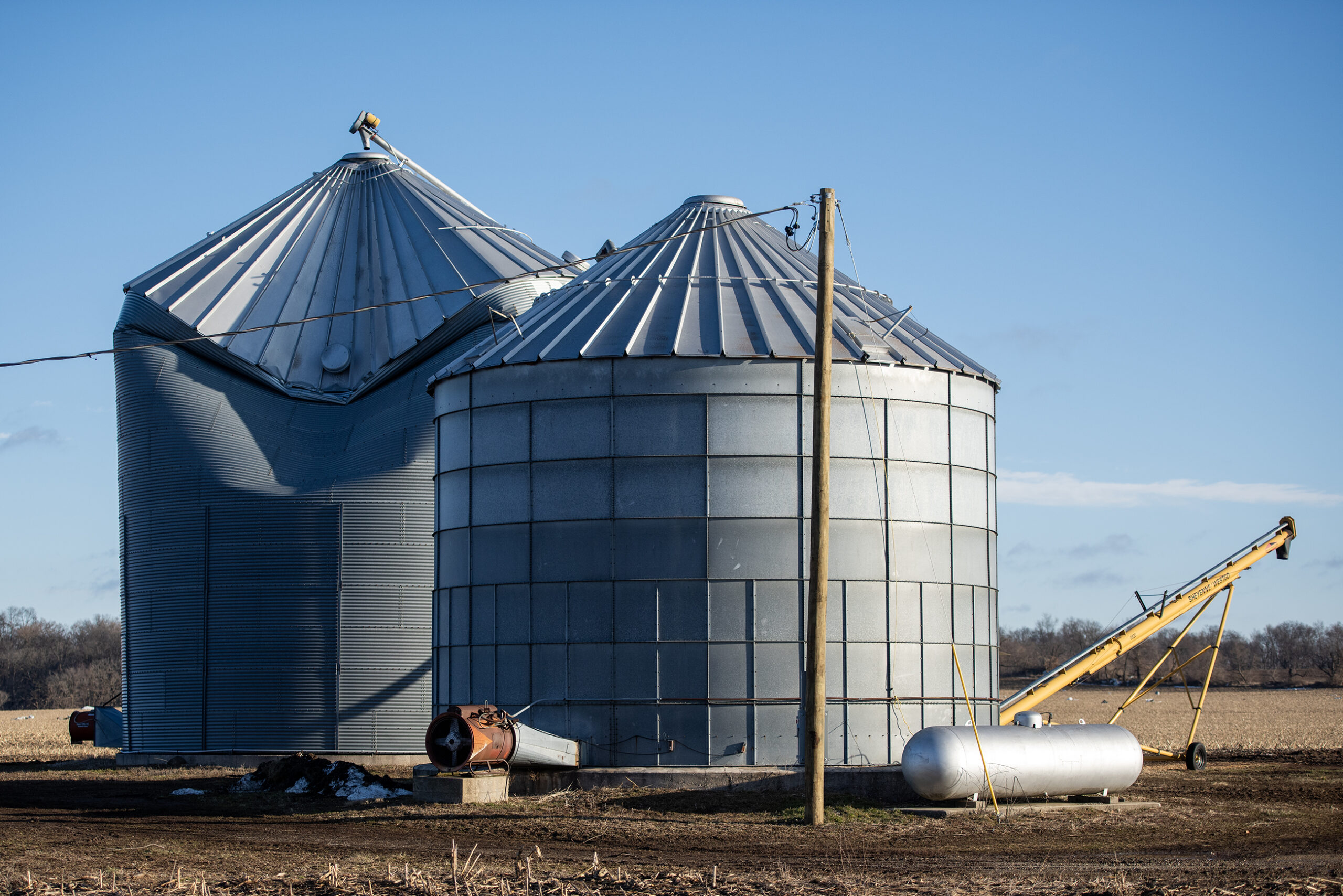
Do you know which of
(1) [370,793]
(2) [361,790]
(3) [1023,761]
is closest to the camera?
(3) [1023,761]

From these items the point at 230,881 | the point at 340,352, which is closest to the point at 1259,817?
the point at 230,881

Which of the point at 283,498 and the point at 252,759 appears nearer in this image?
→ the point at 252,759

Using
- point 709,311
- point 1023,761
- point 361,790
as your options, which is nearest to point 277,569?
point 361,790

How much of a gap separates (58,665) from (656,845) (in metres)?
124

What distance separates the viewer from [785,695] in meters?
27.9

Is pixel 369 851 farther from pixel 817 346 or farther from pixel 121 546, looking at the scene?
pixel 121 546

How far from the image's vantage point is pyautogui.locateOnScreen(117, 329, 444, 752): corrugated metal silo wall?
37688mm

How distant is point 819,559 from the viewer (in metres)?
22.8

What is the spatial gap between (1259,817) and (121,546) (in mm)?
30246

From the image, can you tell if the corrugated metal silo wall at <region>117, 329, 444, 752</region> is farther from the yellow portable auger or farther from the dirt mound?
the yellow portable auger

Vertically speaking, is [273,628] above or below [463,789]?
Result: above

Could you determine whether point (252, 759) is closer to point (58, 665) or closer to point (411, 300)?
point (411, 300)

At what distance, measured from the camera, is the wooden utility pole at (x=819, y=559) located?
22688 millimetres

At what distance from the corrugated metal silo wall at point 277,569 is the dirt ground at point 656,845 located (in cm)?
626
